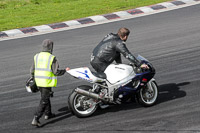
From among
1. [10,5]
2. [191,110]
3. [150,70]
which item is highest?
[150,70]

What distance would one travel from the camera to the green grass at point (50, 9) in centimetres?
1947

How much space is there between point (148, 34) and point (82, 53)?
304 cm

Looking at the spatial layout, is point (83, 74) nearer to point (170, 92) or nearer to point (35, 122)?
point (35, 122)

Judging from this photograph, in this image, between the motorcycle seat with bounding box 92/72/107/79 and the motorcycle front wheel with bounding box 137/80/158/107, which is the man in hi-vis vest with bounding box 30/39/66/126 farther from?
the motorcycle front wheel with bounding box 137/80/158/107

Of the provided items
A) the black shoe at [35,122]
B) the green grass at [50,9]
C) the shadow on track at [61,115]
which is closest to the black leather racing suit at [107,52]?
the shadow on track at [61,115]

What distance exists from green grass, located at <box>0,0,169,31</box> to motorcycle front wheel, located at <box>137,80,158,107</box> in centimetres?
1082

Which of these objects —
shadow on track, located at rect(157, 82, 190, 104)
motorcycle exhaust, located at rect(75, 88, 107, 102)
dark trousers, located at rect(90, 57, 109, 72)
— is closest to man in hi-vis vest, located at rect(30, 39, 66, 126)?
motorcycle exhaust, located at rect(75, 88, 107, 102)

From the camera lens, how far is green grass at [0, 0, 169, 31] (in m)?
19.5

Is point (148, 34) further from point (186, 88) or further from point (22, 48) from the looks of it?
point (186, 88)

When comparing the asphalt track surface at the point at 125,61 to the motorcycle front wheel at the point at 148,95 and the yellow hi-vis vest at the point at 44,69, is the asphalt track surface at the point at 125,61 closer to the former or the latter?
the motorcycle front wheel at the point at 148,95

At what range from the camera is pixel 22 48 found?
50.8 ft

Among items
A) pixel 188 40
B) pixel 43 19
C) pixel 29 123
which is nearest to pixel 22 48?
pixel 43 19

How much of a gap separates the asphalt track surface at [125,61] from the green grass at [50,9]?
237 centimetres

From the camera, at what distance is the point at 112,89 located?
338 inches
